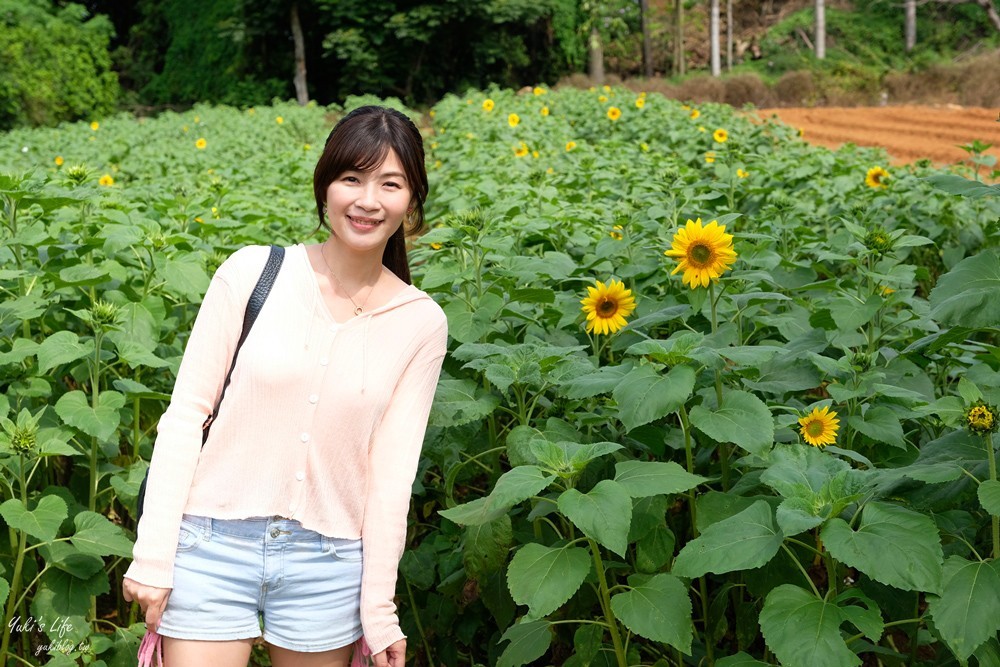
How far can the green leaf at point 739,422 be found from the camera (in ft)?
6.63

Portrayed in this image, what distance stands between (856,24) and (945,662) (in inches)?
1329

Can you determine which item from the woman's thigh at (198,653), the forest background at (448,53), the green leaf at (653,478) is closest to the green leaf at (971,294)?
the green leaf at (653,478)

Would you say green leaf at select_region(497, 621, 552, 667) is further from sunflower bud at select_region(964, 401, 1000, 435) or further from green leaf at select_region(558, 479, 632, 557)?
sunflower bud at select_region(964, 401, 1000, 435)

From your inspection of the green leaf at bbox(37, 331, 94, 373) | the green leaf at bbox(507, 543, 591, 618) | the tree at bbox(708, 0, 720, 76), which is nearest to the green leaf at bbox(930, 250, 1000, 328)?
the green leaf at bbox(507, 543, 591, 618)

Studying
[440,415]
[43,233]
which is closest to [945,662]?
[440,415]

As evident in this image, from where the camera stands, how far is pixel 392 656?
6.42ft

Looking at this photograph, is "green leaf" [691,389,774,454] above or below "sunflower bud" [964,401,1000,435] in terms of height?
below

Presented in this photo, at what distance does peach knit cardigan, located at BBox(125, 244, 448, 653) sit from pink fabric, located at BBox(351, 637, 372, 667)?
6 centimetres

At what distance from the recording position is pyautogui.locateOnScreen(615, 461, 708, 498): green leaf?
1.85 meters

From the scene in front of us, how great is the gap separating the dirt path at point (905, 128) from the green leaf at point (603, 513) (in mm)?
11998

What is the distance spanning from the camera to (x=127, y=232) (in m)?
3.15

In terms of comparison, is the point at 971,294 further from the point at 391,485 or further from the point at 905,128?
the point at 905,128

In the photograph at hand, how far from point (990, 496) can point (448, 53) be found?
81.2 feet

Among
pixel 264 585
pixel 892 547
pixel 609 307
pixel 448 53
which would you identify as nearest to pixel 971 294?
pixel 892 547
